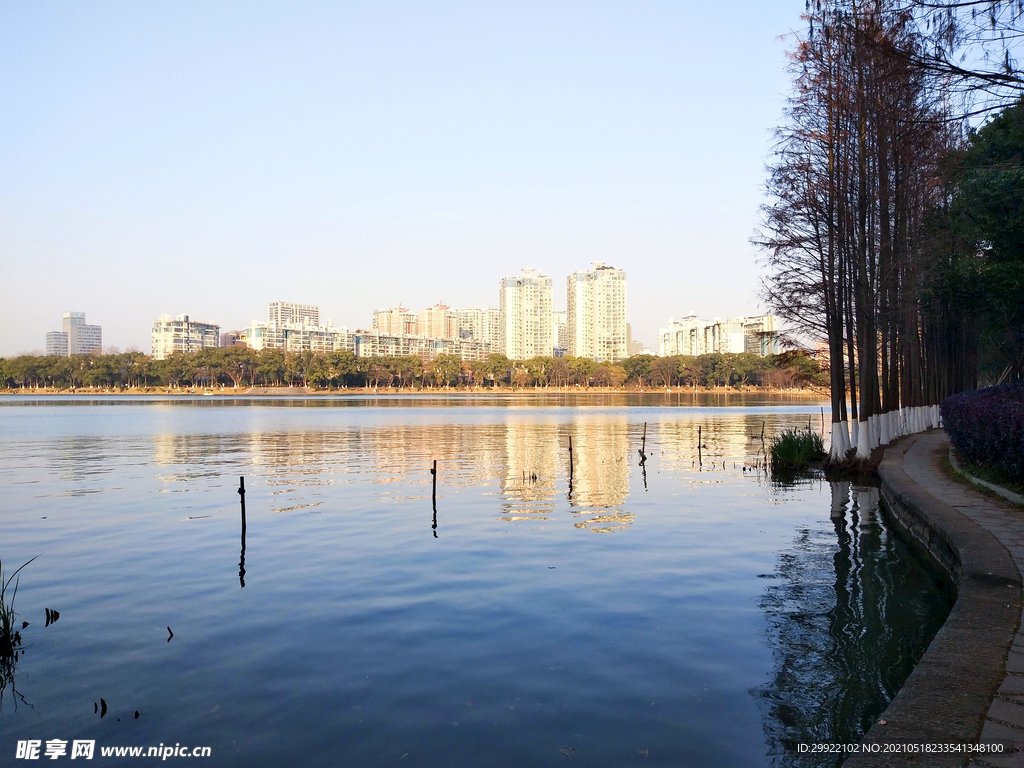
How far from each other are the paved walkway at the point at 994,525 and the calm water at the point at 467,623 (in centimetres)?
130

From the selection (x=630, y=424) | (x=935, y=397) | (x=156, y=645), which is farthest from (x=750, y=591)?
(x=630, y=424)

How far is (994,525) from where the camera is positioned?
1285 cm

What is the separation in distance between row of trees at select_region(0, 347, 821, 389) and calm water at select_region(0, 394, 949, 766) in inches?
5871

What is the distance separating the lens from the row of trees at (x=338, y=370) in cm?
17400

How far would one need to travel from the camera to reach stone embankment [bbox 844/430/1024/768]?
17.5 feet

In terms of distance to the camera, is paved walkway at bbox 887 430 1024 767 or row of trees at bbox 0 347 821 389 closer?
paved walkway at bbox 887 430 1024 767

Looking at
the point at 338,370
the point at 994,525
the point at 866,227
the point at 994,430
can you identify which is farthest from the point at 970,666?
the point at 338,370

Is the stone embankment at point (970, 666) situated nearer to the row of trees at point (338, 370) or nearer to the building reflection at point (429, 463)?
the building reflection at point (429, 463)

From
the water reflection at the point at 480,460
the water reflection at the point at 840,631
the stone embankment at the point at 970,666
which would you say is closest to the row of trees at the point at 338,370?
the water reflection at the point at 480,460

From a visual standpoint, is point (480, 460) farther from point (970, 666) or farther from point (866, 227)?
point (970, 666)

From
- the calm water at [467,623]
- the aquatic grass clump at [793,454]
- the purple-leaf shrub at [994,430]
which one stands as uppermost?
the purple-leaf shrub at [994,430]

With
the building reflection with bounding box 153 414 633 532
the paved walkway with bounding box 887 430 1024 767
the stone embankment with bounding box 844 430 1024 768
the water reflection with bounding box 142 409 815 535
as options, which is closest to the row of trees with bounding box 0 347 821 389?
the water reflection with bounding box 142 409 815 535

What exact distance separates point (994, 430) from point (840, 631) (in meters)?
8.06

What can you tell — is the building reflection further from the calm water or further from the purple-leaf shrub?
the purple-leaf shrub
